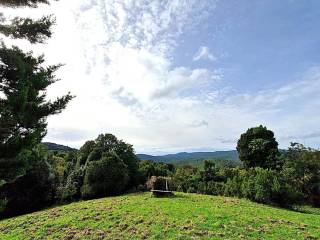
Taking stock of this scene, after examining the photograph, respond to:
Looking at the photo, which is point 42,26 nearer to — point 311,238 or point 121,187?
point 311,238

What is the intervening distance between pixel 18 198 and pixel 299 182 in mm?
26178

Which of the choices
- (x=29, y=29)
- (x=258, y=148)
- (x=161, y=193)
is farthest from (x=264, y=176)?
(x=29, y=29)

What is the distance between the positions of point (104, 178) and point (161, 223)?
1340 centimetres

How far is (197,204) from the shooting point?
81.6ft

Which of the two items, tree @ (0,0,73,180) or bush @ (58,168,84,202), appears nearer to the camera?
tree @ (0,0,73,180)

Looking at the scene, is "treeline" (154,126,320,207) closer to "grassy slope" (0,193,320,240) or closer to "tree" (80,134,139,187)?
"tree" (80,134,139,187)

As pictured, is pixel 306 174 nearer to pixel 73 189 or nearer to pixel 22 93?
pixel 73 189

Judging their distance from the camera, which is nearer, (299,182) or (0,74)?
(0,74)

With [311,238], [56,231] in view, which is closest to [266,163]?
[311,238]

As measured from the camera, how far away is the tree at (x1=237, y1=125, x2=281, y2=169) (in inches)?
1736

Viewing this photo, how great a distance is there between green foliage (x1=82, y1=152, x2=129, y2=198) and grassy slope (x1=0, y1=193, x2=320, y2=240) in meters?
5.84

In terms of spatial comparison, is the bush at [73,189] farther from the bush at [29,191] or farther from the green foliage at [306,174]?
the green foliage at [306,174]

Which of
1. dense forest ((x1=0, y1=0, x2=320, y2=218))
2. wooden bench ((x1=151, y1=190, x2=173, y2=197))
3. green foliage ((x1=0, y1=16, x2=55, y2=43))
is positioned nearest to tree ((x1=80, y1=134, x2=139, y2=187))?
dense forest ((x1=0, y1=0, x2=320, y2=218))

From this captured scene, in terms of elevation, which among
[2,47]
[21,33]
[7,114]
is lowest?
[7,114]
